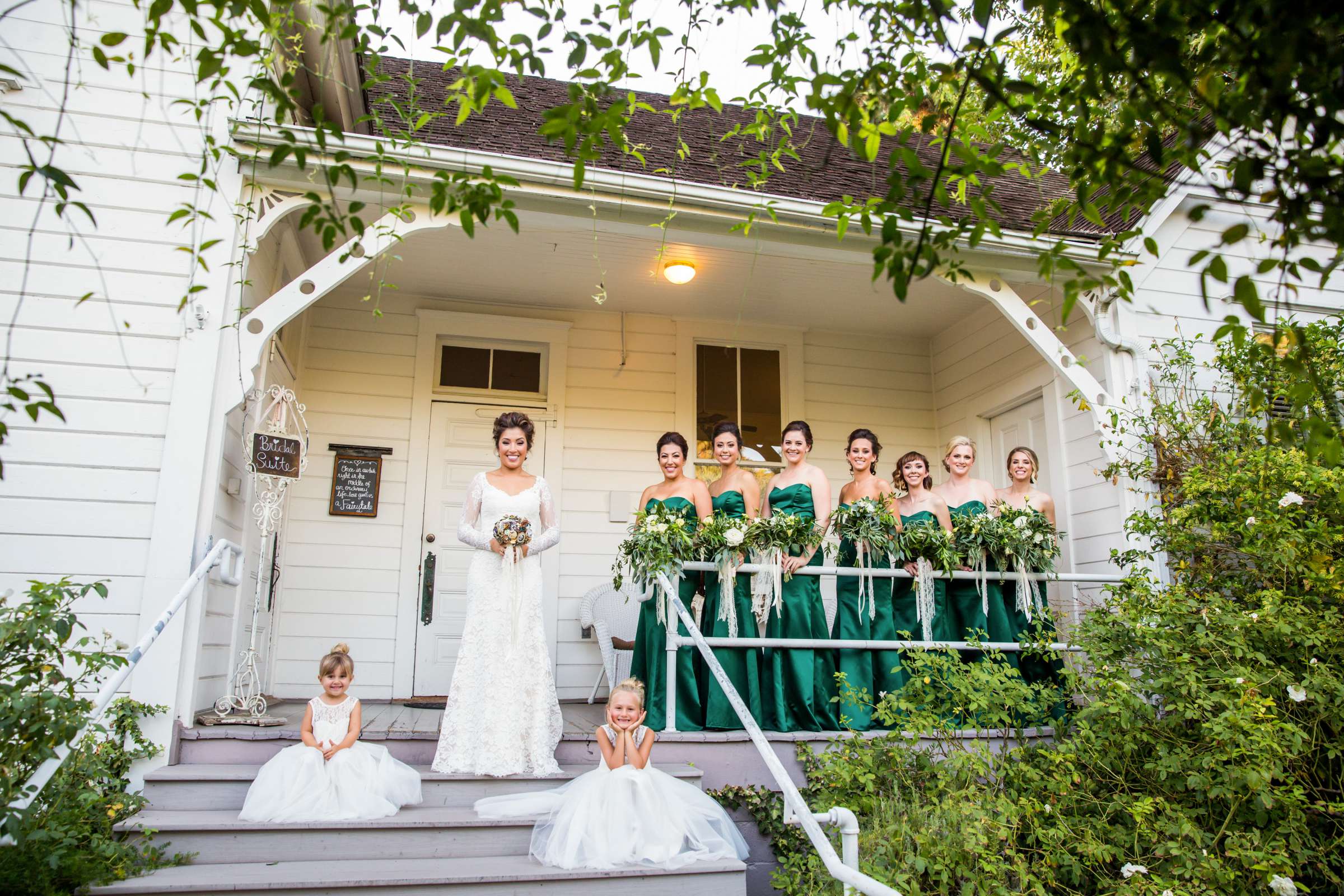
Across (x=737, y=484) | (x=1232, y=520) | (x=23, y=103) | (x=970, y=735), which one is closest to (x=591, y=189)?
(x=737, y=484)

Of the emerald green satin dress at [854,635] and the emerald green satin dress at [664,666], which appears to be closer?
the emerald green satin dress at [664,666]

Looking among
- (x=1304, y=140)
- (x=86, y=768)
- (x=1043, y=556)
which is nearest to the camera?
(x=1304, y=140)

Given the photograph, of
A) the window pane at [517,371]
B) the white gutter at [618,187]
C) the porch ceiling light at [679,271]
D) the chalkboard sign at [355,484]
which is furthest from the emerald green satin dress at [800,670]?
the chalkboard sign at [355,484]

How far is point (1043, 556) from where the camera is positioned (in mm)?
5371

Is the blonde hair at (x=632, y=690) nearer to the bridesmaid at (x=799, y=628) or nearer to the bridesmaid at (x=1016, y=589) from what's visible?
the bridesmaid at (x=799, y=628)

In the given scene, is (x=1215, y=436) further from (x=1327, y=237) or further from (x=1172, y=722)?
(x=1327, y=237)

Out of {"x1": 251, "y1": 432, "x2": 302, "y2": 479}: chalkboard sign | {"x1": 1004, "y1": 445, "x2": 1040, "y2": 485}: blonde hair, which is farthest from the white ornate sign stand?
{"x1": 1004, "y1": 445, "x2": 1040, "y2": 485}: blonde hair

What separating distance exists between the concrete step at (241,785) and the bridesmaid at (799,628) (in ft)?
2.56

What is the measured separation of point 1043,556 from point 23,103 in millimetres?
6009

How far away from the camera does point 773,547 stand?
196 inches

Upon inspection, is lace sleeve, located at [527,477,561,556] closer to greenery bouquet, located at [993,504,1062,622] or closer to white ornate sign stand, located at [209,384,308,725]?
white ornate sign stand, located at [209,384,308,725]

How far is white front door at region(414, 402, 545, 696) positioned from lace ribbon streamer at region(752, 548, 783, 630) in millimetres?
2301

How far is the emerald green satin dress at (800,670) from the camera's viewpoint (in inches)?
192

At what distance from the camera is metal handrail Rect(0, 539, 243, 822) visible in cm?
319
